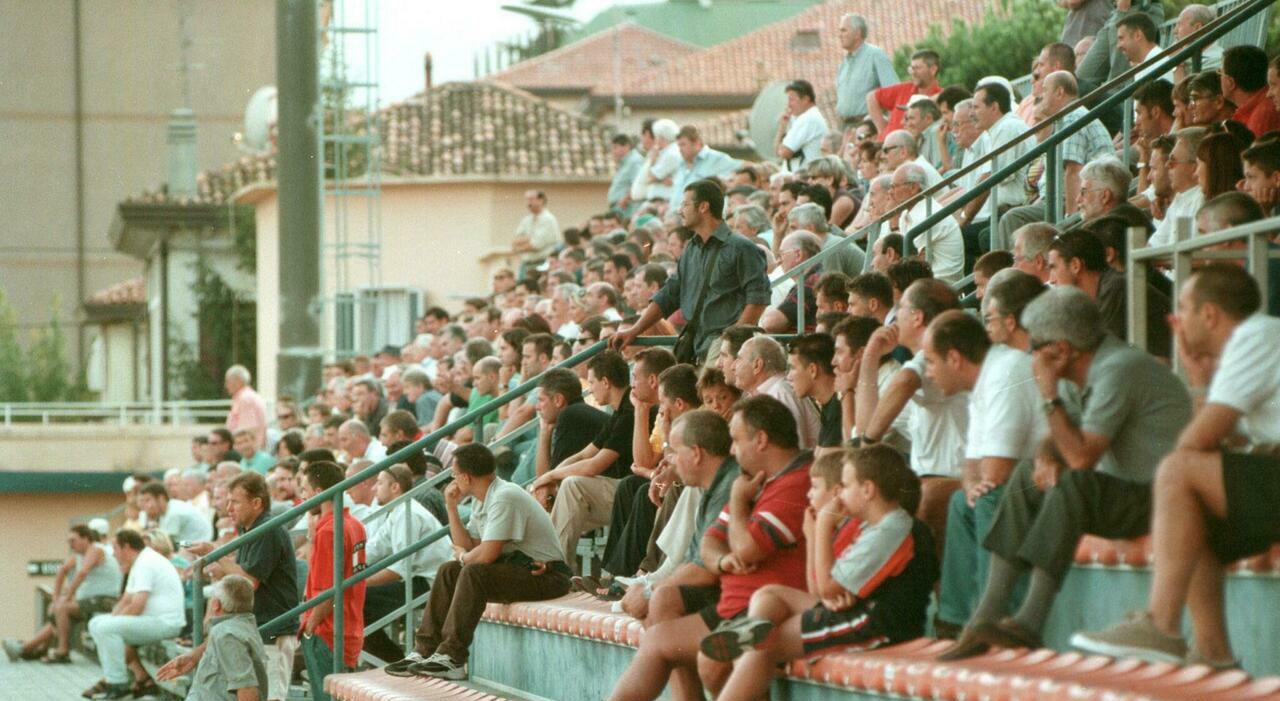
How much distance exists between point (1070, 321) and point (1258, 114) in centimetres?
367

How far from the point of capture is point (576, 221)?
117 ft

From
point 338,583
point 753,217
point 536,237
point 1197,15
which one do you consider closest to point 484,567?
point 338,583

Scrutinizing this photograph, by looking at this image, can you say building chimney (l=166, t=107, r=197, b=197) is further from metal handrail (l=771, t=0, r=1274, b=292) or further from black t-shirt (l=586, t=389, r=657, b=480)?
metal handrail (l=771, t=0, r=1274, b=292)

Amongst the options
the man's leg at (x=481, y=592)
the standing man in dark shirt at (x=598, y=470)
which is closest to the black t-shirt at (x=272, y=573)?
the man's leg at (x=481, y=592)

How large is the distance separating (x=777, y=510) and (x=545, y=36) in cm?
5651

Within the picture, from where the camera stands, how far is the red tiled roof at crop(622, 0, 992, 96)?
154 feet

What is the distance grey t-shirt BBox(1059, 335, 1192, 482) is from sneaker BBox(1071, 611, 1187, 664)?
1.41 ft

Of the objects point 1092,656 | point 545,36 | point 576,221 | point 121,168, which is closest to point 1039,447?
point 1092,656

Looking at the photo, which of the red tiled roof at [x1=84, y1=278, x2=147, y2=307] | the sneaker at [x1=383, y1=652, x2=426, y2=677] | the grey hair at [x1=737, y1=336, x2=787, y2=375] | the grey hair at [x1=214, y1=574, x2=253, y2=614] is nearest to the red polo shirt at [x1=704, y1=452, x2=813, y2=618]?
the grey hair at [x1=737, y1=336, x2=787, y2=375]

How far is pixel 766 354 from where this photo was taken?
818 centimetres

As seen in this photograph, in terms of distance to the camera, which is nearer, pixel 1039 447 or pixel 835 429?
pixel 1039 447

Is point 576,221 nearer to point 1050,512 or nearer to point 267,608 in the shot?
point 267,608

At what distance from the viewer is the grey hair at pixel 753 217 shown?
42.2 feet

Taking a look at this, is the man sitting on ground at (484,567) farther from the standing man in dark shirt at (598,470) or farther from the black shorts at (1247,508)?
the black shorts at (1247,508)
